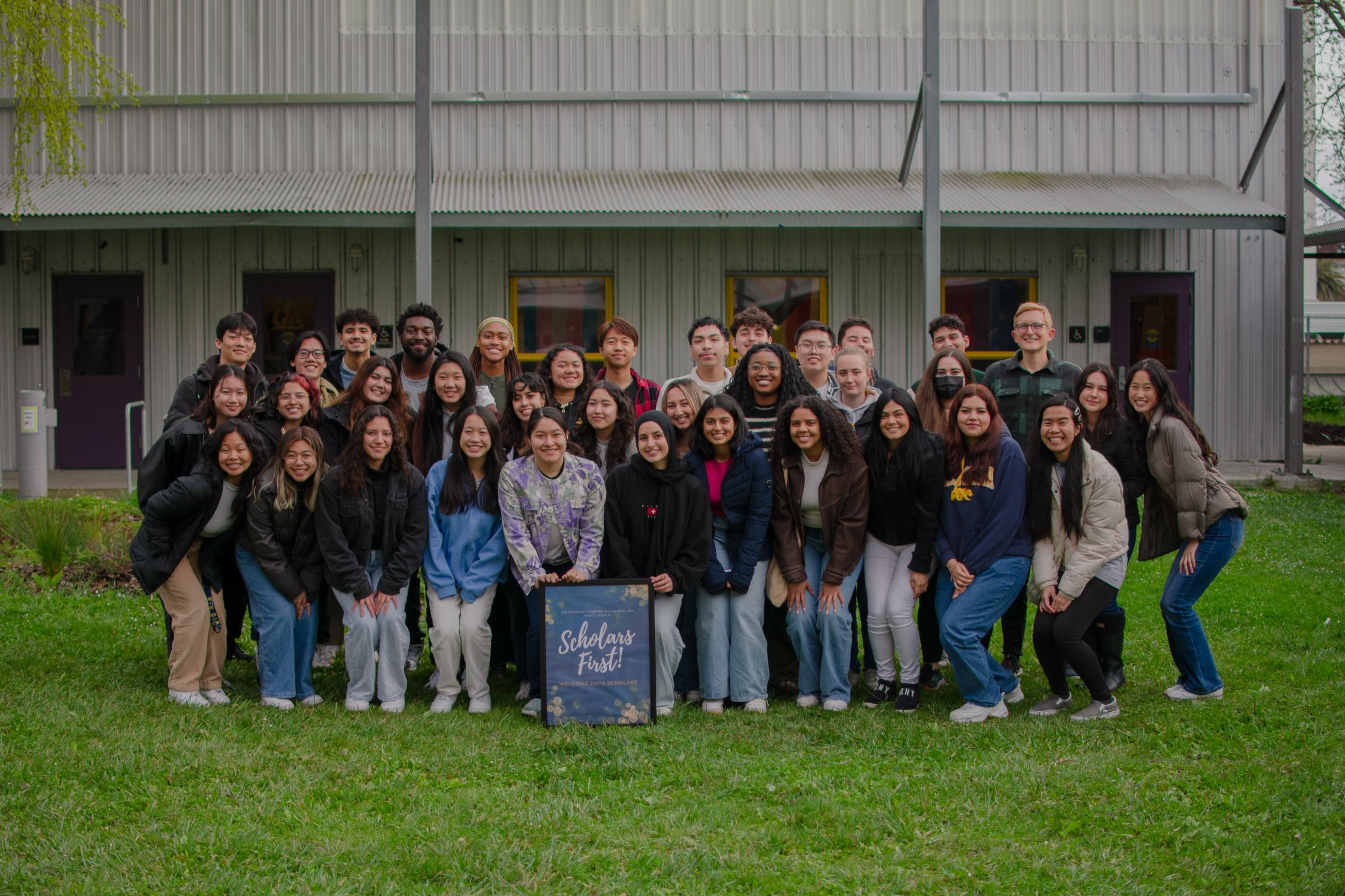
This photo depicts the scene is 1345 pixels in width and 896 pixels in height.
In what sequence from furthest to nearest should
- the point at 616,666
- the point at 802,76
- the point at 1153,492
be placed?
1. the point at 802,76
2. the point at 1153,492
3. the point at 616,666

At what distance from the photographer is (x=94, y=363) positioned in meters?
14.3

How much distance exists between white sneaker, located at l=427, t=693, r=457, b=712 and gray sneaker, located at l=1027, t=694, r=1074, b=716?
2703mm

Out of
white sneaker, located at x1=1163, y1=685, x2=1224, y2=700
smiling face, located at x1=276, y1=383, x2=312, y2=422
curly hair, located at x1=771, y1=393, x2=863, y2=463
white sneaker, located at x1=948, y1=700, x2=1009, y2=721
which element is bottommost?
white sneaker, located at x1=948, y1=700, x2=1009, y2=721

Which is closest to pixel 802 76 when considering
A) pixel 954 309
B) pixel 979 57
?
pixel 979 57

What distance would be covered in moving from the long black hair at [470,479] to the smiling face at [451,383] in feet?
1.01

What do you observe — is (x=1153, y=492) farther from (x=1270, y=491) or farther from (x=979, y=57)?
(x=979, y=57)

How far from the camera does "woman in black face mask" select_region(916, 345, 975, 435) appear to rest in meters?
6.21

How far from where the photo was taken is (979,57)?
14.3 m

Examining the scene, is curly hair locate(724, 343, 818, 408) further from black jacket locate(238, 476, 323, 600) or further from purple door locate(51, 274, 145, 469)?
purple door locate(51, 274, 145, 469)

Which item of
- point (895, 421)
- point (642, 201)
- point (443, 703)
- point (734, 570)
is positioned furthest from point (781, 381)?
point (642, 201)

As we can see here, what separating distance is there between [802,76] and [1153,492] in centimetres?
940

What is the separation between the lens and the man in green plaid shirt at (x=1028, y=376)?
643 centimetres

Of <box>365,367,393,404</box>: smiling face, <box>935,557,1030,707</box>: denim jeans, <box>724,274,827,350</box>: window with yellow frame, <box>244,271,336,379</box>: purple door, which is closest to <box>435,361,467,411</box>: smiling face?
<box>365,367,393,404</box>: smiling face

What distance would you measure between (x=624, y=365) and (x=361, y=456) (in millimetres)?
1584
